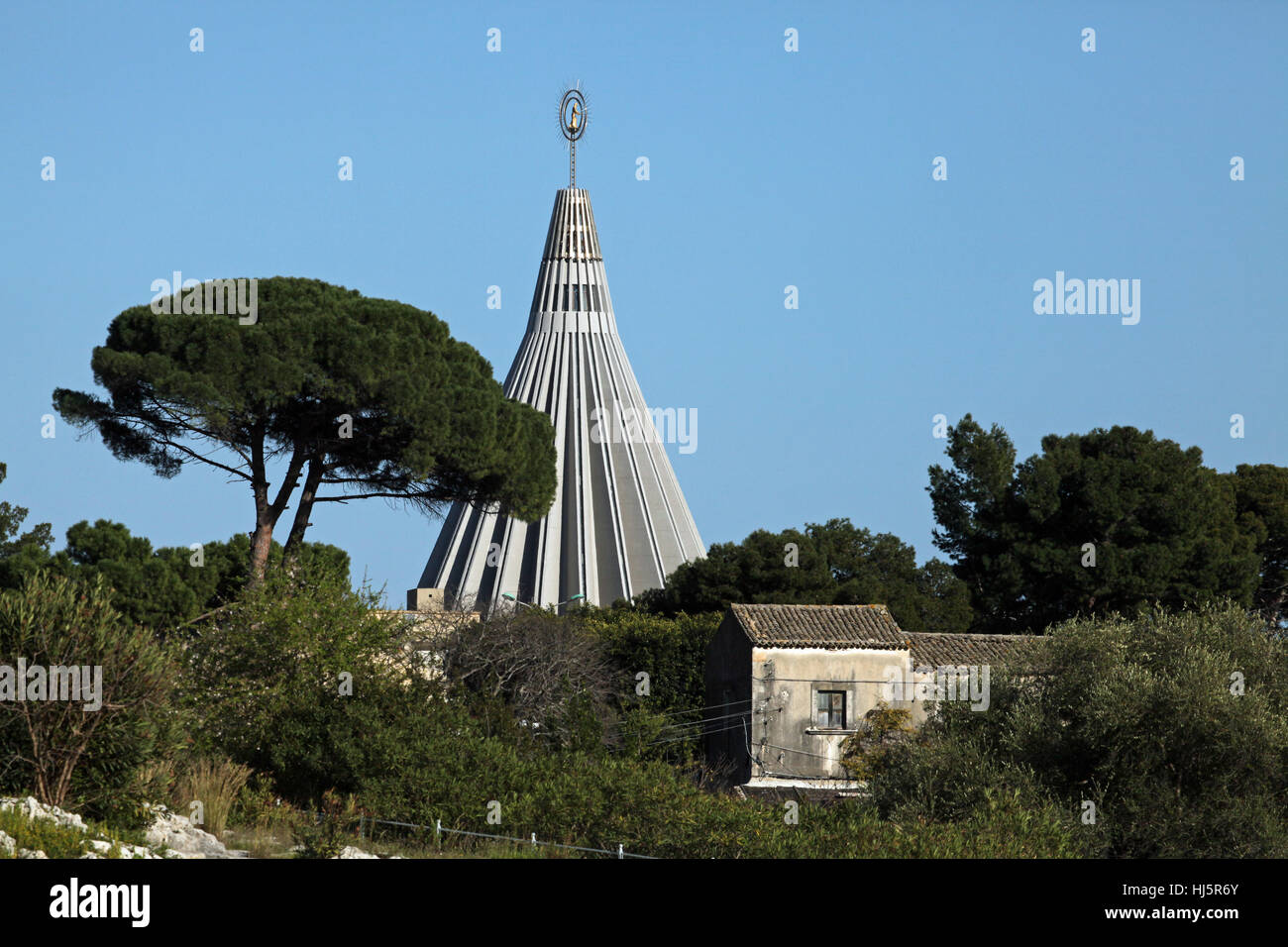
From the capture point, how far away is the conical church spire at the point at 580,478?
6344cm

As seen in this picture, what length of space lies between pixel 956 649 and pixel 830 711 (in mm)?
3176

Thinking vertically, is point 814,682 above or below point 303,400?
below

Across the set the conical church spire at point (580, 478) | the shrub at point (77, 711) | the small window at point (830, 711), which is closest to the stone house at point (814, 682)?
the small window at point (830, 711)

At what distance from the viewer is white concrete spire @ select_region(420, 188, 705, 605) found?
63.4 meters

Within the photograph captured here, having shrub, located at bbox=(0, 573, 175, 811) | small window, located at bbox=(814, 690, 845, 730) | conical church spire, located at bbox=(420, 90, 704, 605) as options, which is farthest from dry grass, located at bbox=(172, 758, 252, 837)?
conical church spire, located at bbox=(420, 90, 704, 605)

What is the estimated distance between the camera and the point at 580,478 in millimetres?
67312

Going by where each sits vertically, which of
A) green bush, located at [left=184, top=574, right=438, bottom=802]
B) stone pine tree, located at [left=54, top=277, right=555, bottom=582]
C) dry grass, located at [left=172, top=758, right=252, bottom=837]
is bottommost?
dry grass, located at [left=172, top=758, right=252, bottom=837]

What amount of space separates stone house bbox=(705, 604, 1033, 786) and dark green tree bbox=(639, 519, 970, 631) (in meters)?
9.29

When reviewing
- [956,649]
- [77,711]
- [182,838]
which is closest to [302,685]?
[182,838]

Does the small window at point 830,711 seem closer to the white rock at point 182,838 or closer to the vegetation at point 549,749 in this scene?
the vegetation at point 549,749

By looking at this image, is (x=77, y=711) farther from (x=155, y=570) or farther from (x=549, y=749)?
(x=155, y=570)

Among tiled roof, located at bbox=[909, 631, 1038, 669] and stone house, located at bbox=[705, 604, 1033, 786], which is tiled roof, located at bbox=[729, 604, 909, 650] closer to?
stone house, located at bbox=[705, 604, 1033, 786]
